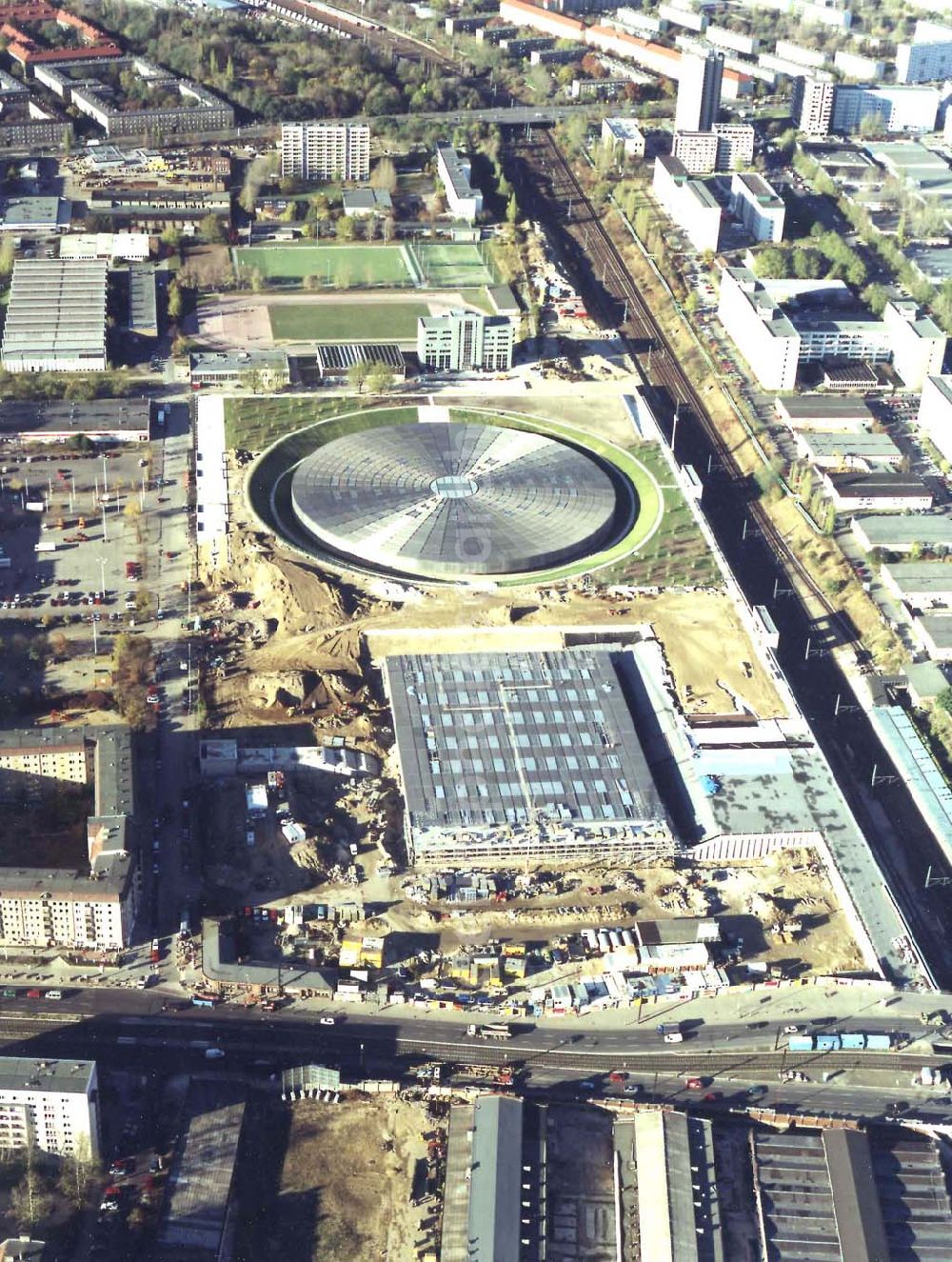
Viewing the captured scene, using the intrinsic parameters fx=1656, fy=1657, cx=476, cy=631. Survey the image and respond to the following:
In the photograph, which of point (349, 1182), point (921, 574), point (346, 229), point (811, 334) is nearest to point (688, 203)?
point (811, 334)

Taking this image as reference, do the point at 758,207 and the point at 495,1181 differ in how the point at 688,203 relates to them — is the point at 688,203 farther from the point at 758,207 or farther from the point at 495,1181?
the point at 495,1181

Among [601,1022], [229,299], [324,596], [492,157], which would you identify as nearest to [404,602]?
[324,596]

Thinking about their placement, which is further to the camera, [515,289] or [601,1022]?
[515,289]

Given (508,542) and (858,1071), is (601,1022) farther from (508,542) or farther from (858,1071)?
(508,542)

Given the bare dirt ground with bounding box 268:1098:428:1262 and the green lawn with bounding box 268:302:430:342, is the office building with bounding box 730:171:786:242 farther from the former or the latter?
the bare dirt ground with bounding box 268:1098:428:1262

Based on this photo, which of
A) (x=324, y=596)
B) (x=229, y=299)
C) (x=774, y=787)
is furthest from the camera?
(x=229, y=299)
